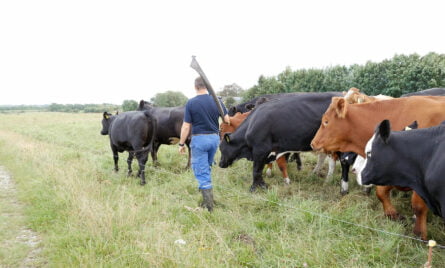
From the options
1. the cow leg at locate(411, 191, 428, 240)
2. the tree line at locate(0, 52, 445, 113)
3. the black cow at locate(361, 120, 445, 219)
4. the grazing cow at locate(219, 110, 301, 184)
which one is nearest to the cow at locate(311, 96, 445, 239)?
the cow leg at locate(411, 191, 428, 240)

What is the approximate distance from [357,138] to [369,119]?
331 millimetres

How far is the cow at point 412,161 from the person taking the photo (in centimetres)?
284

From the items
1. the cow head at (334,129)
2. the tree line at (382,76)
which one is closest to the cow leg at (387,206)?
the cow head at (334,129)

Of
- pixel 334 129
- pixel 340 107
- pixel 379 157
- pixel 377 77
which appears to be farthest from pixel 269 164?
pixel 377 77

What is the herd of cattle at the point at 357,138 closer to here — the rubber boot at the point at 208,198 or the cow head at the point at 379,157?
the cow head at the point at 379,157

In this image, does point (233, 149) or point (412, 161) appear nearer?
point (412, 161)

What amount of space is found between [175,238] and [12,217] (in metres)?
3.25

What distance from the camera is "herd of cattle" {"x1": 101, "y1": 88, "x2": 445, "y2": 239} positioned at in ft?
10.2

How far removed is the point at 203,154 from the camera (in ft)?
16.1

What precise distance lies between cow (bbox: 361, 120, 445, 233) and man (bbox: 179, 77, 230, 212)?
92.8 inches

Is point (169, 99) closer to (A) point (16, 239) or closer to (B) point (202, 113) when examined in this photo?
(B) point (202, 113)

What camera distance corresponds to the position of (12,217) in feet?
16.6

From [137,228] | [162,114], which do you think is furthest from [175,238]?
[162,114]

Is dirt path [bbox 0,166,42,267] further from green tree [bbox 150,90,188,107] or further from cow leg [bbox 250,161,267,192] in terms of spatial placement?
green tree [bbox 150,90,188,107]
